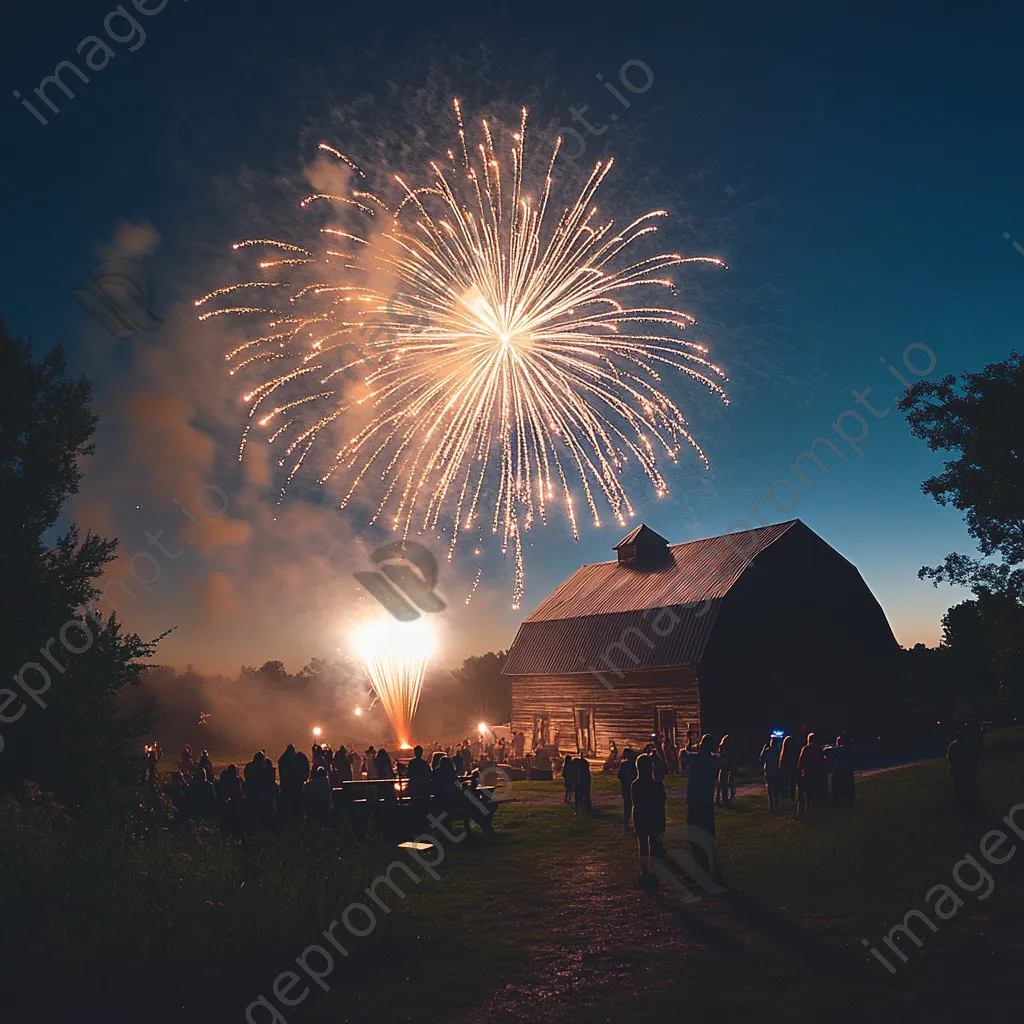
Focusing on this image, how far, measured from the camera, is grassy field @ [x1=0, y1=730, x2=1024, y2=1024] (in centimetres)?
733

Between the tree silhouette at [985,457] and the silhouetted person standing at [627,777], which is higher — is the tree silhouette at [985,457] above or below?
above

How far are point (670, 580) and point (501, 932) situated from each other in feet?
87.0

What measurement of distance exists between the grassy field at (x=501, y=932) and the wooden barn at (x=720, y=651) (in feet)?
55.2

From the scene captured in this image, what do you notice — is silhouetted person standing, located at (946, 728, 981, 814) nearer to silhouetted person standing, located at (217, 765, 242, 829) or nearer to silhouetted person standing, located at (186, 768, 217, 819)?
silhouetted person standing, located at (217, 765, 242, 829)

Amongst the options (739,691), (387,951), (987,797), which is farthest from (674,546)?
(387,951)

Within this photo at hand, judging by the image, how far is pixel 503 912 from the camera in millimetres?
10727

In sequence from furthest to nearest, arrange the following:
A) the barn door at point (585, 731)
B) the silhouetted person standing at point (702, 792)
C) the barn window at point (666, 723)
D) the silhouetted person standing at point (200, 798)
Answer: the barn door at point (585, 731) < the barn window at point (666, 723) < the silhouetted person standing at point (200, 798) < the silhouetted person standing at point (702, 792)

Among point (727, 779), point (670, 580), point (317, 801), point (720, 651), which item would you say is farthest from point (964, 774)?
point (670, 580)

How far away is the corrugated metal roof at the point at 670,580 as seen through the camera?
3256cm

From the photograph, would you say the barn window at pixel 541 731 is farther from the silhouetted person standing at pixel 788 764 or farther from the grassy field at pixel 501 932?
the grassy field at pixel 501 932

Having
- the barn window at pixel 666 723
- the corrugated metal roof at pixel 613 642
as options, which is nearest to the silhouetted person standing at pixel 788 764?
the corrugated metal roof at pixel 613 642

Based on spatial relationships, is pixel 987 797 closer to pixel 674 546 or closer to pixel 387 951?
pixel 387 951

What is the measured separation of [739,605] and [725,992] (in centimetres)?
2490

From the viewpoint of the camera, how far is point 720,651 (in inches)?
1188
